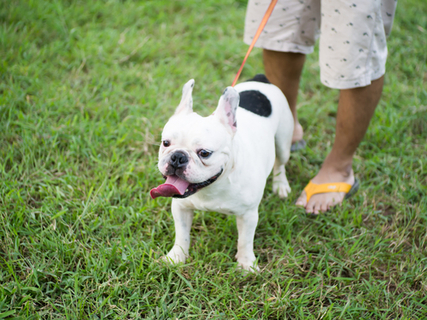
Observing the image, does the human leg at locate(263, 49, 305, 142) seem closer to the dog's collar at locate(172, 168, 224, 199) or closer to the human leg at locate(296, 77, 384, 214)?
the human leg at locate(296, 77, 384, 214)

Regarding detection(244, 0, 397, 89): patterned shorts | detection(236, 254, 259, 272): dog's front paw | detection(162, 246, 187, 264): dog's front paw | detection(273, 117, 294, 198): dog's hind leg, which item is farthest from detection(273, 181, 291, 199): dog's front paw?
detection(162, 246, 187, 264): dog's front paw

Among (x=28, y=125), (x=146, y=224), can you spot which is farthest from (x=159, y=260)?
(x=28, y=125)

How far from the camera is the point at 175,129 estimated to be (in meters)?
1.91

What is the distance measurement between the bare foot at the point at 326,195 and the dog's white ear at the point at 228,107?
1.28 m

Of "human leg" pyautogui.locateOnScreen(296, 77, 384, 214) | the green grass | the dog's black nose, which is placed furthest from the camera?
"human leg" pyautogui.locateOnScreen(296, 77, 384, 214)

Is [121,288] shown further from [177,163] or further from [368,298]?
[368,298]

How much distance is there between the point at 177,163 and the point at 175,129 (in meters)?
0.19

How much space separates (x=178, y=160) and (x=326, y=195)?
5.42 feet

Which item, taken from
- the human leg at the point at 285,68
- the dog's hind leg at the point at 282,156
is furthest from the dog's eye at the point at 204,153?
the human leg at the point at 285,68

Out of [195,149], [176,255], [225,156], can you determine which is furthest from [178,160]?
[176,255]

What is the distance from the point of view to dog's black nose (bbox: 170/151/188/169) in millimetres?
1832

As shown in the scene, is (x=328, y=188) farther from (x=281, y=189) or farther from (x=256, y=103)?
(x=256, y=103)

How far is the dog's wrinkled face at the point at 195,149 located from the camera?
185 centimetres

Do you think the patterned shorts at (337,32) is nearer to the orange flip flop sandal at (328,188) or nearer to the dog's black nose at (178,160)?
the orange flip flop sandal at (328,188)
